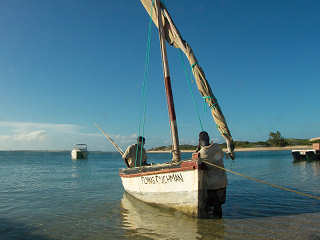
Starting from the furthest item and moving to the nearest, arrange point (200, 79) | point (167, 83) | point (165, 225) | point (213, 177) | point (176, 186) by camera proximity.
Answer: point (167, 83) → point (200, 79) → point (176, 186) → point (213, 177) → point (165, 225)

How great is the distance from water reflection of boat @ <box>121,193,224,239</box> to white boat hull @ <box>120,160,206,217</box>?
0.34 meters

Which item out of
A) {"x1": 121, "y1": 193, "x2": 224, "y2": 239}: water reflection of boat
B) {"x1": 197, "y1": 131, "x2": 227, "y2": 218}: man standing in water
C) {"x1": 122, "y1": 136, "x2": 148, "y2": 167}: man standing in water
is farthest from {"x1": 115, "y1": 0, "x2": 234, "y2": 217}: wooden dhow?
{"x1": 122, "y1": 136, "x2": 148, "y2": 167}: man standing in water

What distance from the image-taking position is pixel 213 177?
360 inches

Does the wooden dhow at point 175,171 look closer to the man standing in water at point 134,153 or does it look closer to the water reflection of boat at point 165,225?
the water reflection of boat at point 165,225

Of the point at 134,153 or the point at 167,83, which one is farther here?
the point at 134,153

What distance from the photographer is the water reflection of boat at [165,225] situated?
7934mm

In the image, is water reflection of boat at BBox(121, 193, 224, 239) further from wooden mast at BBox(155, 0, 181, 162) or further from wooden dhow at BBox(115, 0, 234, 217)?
wooden mast at BBox(155, 0, 181, 162)

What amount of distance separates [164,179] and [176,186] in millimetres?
610

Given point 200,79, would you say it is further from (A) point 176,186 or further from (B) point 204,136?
(A) point 176,186

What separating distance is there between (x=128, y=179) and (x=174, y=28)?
304 inches

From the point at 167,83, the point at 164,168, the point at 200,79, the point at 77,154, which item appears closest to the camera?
the point at 164,168

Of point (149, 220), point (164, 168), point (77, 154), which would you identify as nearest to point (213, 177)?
point (164, 168)

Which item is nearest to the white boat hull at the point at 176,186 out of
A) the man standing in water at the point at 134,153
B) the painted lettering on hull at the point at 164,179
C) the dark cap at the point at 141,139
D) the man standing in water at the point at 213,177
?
the painted lettering on hull at the point at 164,179

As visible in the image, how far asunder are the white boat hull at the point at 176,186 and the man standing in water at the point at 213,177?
0.30 metres
